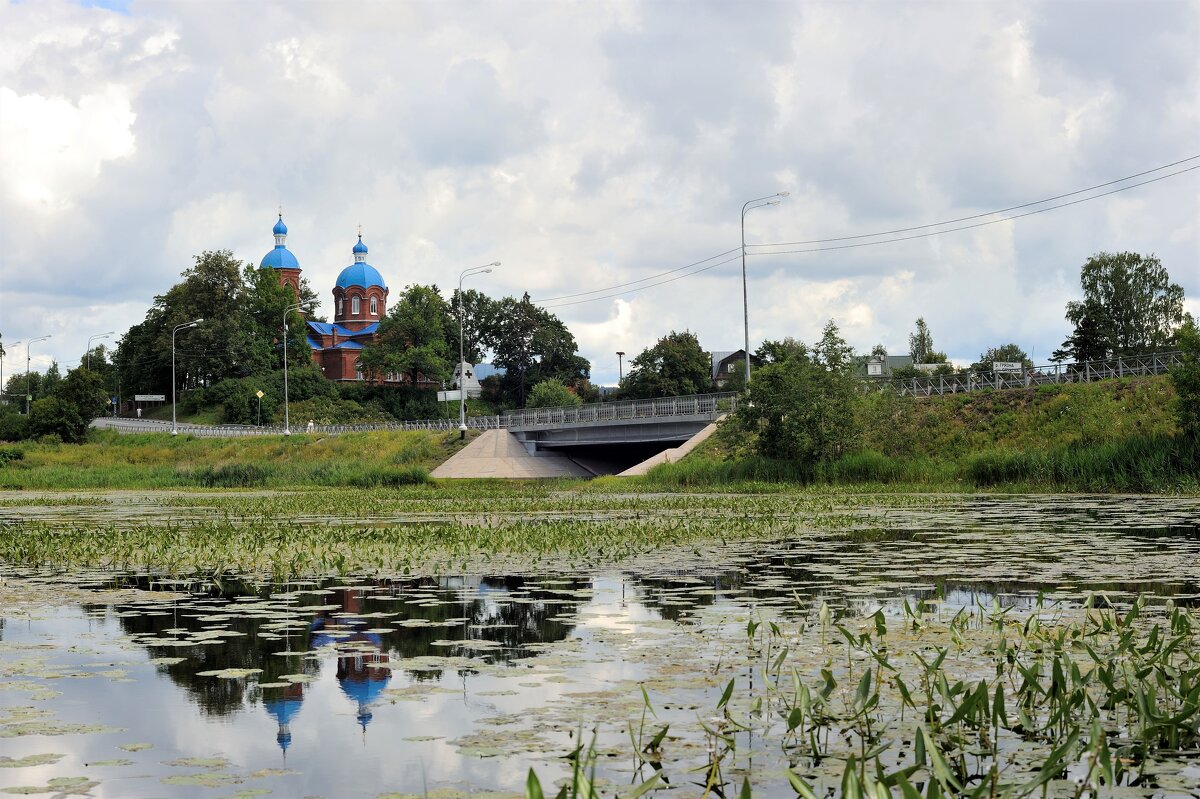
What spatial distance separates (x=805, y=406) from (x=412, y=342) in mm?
73084

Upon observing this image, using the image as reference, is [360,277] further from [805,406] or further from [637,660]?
[637,660]

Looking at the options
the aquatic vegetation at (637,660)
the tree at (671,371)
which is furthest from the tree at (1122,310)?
the aquatic vegetation at (637,660)

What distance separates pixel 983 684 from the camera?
17.4 ft

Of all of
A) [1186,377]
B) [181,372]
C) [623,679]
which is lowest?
[623,679]

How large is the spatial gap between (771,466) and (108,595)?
3427cm

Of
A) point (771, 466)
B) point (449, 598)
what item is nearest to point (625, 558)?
point (449, 598)

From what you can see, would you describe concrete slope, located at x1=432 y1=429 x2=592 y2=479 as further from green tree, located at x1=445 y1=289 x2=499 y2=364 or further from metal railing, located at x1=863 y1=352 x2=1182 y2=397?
green tree, located at x1=445 y1=289 x2=499 y2=364

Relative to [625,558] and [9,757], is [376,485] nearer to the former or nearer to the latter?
[625,558]

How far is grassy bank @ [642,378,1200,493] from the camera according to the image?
3253 centimetres

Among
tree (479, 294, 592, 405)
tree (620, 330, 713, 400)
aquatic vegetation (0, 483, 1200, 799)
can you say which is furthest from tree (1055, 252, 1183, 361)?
aquatic vegetation (0, 483, 1200, 799)

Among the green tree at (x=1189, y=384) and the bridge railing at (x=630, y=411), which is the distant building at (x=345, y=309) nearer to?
the bridge railing at (x=630, y=411)

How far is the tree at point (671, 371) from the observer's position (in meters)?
101

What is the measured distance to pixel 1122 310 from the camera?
3413 inches

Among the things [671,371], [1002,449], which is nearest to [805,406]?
[1002,449]
